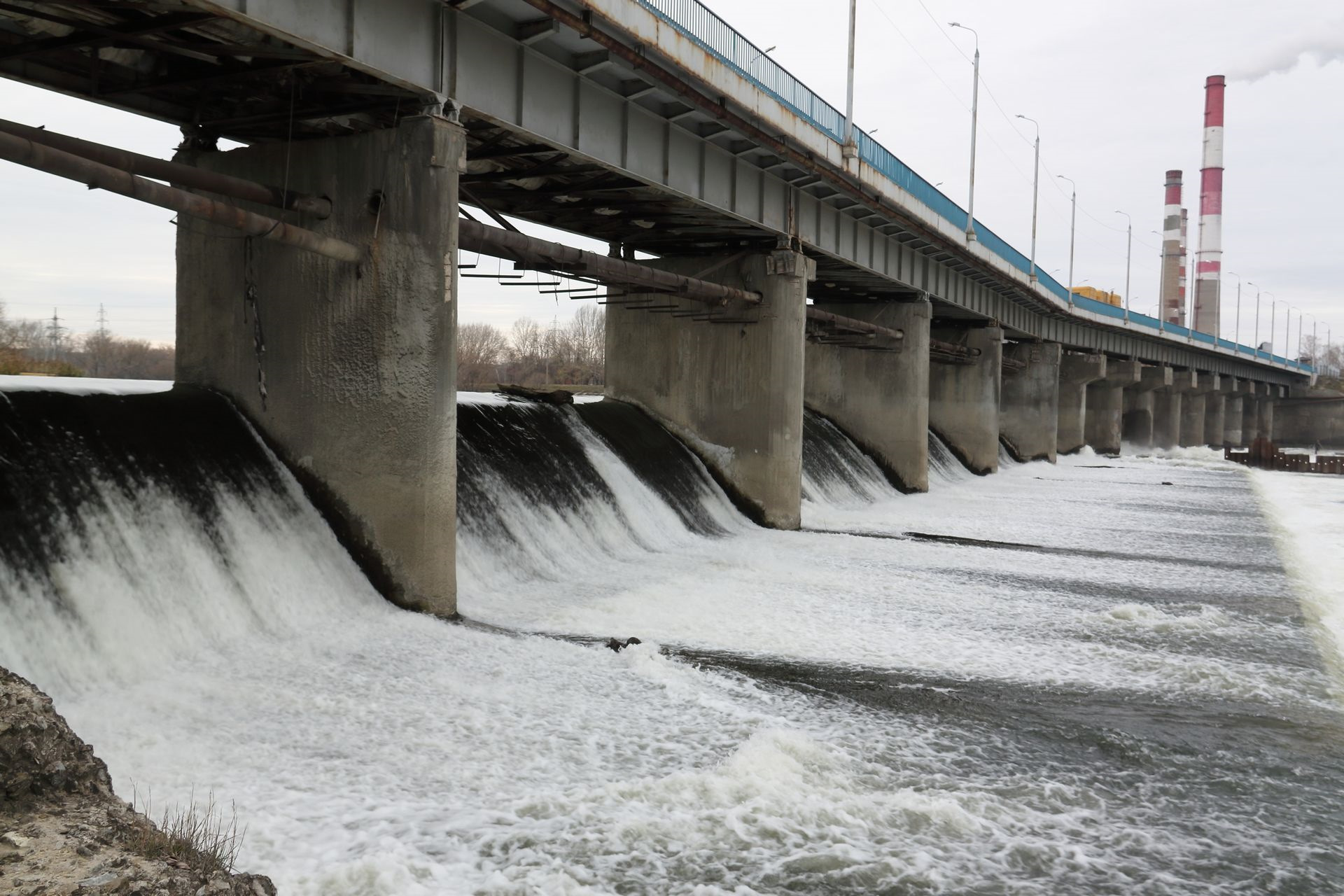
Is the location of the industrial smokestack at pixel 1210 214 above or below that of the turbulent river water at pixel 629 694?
above

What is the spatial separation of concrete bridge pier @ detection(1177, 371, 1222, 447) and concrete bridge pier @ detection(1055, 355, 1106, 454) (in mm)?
23288

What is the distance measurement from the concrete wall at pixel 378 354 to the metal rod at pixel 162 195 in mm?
563

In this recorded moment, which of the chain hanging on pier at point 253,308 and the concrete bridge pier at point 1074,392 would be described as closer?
the chain hanging on pier at point 253,308

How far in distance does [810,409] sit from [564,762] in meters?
27.8

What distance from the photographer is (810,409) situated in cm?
3438

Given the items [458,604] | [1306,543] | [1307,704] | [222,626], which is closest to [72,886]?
[222,626]

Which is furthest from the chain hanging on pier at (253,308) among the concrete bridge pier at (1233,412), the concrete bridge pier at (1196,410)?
the concrete bridge pier at (1233,412)

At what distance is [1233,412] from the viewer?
3757 inches

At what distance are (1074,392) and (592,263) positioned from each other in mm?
52283

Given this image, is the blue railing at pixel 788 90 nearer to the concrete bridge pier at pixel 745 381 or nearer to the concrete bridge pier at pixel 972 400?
the concrete bridge pier at pixel 745 381

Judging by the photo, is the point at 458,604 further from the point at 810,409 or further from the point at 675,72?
the point at 810,409

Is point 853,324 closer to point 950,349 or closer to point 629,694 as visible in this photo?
point 950,349

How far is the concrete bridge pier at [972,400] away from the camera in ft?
135

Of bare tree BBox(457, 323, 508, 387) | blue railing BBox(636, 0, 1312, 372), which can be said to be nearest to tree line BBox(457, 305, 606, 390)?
bare tree BBox(457, 323, 508, 387)
